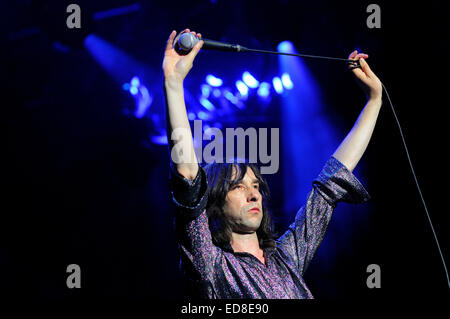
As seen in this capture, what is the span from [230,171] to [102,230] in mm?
2079

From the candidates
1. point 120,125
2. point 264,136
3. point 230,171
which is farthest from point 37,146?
point 230,171

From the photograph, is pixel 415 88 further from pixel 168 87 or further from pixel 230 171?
pixel 168 87

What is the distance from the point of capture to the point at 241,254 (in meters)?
1.47

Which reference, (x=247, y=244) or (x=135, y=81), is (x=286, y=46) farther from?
(x=247, y=244)

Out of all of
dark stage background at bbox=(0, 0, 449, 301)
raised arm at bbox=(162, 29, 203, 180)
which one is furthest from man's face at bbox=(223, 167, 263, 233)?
dark stage background at bbox=(0, 0, 449, 301)

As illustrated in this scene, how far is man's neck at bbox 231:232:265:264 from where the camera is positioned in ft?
5.05

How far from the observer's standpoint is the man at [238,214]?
1.26 m

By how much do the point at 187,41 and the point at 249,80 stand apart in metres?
1.95

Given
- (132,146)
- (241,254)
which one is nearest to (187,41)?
(241,254)

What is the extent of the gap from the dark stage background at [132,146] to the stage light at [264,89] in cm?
9

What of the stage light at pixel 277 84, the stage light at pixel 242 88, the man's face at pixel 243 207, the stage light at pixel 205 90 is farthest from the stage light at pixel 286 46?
the man's face at pixel 243 207
